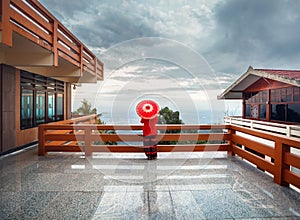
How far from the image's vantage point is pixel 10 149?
4656 millimetres

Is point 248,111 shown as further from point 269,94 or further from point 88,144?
point 88,144

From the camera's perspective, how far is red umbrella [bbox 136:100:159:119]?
383 centimetres

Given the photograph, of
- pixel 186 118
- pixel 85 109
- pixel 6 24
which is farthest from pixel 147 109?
pixel 85 109

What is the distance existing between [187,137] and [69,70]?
14.6 feet

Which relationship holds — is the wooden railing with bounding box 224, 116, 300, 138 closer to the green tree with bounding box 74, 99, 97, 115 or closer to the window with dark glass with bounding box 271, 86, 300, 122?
the window with dark glass with bounding box 271, 86, 300, 122

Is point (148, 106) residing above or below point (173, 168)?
above

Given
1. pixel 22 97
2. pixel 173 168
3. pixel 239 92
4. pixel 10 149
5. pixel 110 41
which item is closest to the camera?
pixel 173 168

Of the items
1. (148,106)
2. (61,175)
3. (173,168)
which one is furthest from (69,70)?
(173,168)

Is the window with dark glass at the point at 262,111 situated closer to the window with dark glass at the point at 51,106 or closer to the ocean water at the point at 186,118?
the ocean water at the point at 186,118

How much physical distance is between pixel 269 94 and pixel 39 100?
375 inches

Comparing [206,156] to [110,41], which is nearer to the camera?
[206,156]

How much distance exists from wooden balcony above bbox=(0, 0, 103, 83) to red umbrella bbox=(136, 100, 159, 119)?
7.02 feet

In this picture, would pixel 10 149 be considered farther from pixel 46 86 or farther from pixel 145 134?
pixel 145 134

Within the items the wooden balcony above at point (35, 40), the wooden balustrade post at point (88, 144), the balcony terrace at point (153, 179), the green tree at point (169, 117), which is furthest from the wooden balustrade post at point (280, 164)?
the wooden balcony above at point (35, 40)
